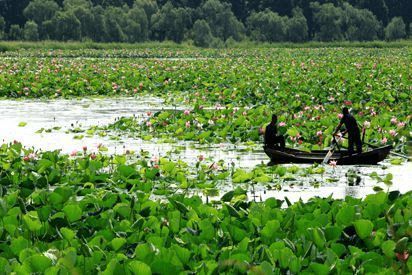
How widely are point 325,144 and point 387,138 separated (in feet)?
3.04

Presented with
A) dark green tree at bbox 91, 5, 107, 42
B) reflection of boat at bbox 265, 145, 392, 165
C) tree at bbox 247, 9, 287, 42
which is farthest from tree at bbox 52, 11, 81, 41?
reflection of boat at bbox 265, 145, 392, 165

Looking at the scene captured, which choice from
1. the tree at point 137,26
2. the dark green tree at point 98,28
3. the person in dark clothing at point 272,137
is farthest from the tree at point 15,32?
the person in dark clothing at point 272,137

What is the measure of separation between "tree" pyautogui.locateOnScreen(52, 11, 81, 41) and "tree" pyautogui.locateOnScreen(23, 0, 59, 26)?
7.42 m

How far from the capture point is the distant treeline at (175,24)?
73625 mm

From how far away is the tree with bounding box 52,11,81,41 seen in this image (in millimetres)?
72812

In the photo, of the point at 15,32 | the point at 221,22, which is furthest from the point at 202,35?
the point at 15,32

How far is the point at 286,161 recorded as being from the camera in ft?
36.3

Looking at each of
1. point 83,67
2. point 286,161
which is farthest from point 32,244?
point 83,67

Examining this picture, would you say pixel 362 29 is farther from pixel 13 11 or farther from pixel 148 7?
pixel 13 11

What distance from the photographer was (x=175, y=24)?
7762cm

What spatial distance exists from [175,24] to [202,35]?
699cm

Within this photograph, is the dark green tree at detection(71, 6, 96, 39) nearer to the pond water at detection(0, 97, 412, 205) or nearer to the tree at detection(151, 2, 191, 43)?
the tree at detection(151, 2, 191, 43)

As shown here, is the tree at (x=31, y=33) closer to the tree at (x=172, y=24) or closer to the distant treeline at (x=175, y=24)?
the distant treeline at (x=175, y=24)

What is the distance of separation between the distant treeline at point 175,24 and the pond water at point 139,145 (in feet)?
163
